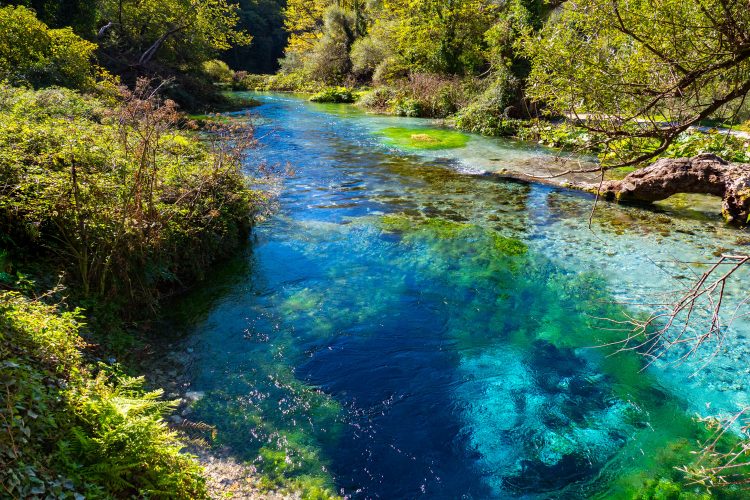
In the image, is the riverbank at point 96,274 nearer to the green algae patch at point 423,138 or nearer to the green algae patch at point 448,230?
the green algae patch at point 448,230

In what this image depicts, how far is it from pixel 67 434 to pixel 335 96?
139 ft

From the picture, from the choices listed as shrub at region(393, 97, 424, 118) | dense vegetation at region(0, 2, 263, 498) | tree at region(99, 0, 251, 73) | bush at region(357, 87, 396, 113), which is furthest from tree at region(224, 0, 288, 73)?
dense vegetation at region(0, 2, 263, 498)

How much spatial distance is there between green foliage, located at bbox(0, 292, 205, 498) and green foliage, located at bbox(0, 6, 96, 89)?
45.0 ft

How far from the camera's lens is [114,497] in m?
3.31

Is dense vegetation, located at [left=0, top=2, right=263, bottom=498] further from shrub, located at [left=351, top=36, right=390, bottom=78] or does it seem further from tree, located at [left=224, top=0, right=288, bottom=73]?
tree, located at [left=224, top=0, right=288, bottom=73]

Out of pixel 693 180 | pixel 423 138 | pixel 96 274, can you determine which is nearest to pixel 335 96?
pixel 423 138

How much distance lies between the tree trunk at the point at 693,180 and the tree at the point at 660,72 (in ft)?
23.4

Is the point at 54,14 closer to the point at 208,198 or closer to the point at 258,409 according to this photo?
the point at 208,198

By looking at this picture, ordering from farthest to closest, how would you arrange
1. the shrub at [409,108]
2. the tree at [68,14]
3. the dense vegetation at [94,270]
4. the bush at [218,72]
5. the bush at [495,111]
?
the bush at [218,72], the shrub at [409,108], the bush at [495,111], the tree at [68,14], the dense vegetation at [94,270]

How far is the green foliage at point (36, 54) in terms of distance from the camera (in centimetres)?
1489

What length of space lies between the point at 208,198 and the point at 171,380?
12.6ft

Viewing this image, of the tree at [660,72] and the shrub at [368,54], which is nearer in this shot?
the tree at [660,72]

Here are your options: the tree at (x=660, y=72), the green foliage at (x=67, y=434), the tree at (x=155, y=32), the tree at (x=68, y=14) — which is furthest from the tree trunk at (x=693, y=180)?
the tree at (x=155, y=32)

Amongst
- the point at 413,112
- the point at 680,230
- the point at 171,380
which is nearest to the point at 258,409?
the point at 171,380
